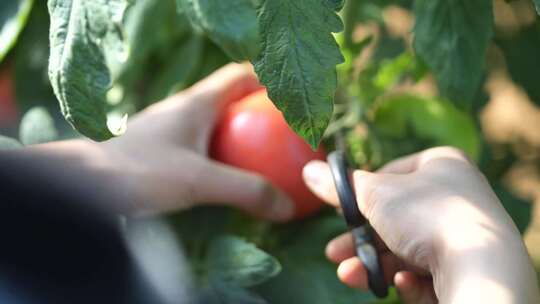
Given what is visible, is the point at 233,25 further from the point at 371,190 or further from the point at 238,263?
the point at 238,263

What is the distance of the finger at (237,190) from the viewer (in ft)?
2.68

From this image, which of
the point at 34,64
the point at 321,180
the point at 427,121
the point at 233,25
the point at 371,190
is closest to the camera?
the point at 233,25

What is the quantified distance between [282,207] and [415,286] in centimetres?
19

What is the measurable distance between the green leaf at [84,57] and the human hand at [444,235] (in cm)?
21

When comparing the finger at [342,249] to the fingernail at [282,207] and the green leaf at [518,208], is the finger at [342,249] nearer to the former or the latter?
the fingernail at [282,207]

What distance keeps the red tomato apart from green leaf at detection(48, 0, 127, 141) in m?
0.53

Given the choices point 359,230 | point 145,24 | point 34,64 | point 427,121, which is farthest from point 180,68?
point 359,230

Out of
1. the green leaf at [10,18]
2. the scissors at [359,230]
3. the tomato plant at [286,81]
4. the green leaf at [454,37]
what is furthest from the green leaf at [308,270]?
the green leaf at [10,18]

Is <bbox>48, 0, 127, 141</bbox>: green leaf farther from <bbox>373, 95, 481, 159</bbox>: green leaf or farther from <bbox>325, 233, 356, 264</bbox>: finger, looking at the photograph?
<bbox>373, 95, 481, 159</bbox>: green leaf

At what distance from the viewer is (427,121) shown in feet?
3.05

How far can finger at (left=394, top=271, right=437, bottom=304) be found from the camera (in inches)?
27.7

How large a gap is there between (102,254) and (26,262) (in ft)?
0.35

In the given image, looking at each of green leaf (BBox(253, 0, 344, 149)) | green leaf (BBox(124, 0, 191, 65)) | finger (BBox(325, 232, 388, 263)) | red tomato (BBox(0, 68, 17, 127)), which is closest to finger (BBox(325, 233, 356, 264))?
finger (BBox(325, 232, 388, 263))

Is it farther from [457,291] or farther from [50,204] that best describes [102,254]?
[457,291]
